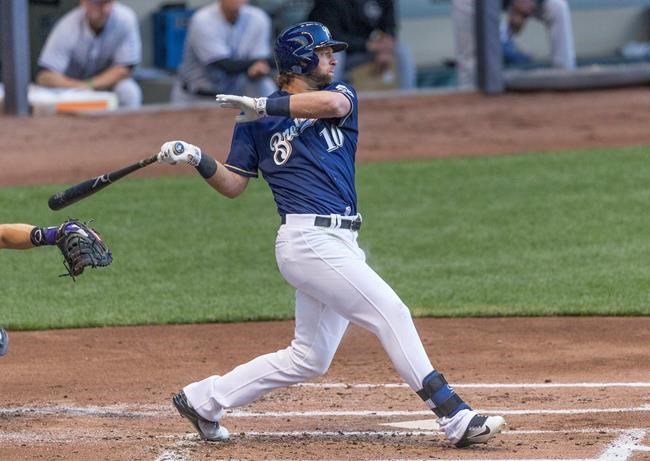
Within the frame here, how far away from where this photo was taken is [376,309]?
5289 millimetres

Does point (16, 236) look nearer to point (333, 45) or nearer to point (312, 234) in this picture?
point (312, 234)

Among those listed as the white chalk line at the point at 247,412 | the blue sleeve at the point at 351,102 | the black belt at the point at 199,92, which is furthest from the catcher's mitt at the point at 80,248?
the black belt at the point at 199,92

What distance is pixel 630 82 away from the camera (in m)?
15.5

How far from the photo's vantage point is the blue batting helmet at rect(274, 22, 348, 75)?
17.8 ft

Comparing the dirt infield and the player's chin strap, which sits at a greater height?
the player's chin strap

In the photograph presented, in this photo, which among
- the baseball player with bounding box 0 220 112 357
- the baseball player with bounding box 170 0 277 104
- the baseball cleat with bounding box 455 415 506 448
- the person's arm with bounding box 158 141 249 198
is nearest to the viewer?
the baseball cleat with bounding box 455 415 506 448

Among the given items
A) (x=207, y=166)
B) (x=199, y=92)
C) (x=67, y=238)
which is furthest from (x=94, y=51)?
(x=207, y=166)

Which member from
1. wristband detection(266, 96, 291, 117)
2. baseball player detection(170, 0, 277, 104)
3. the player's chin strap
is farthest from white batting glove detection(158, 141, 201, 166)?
baseball player detection(170, 0, 277, 104)

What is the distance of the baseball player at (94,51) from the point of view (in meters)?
13.8

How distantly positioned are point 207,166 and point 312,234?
504mm

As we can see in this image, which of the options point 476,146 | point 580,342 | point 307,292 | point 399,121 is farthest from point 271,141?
point 399,121

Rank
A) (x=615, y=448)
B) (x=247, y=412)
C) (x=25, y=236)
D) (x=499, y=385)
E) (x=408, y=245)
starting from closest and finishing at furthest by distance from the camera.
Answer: (x=615, y=448) < (x=25, y=236) < (x=247, y=412) < (x=499, y=385) < (x=408, y=245)

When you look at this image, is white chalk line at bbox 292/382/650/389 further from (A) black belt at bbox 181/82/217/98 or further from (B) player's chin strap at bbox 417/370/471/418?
(A) black belt at bbox 181/82/217/98

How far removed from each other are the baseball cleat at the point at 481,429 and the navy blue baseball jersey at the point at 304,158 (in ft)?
3.12
